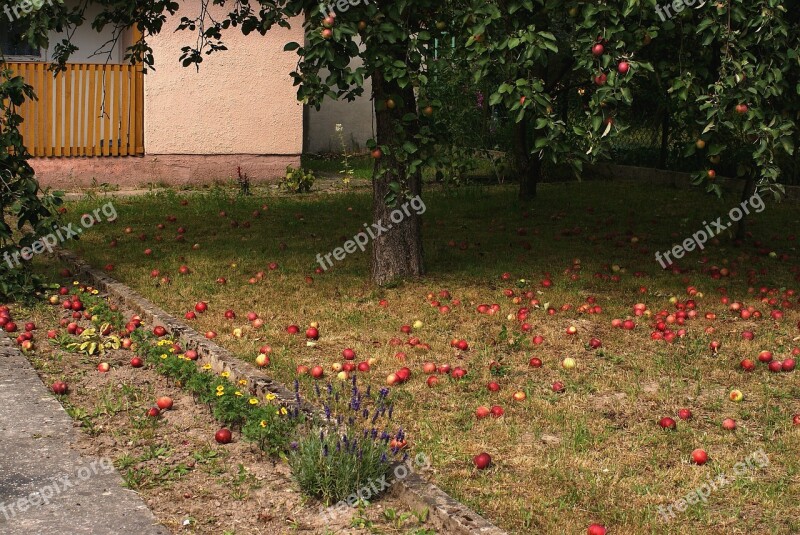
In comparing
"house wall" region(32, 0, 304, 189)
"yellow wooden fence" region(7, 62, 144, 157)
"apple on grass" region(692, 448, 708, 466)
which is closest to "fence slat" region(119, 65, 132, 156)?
"yellow wooden fence" region(7, 62, 144, 157)

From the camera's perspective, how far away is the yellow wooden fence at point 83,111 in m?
14.0

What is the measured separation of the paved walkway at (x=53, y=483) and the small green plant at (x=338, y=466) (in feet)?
2.19

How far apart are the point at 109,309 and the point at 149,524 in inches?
151

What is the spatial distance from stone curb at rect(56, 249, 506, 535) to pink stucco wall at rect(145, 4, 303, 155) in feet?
17.1

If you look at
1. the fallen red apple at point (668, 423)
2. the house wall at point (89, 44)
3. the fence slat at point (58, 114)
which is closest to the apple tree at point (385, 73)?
the fallen red apple at point (668, 423)

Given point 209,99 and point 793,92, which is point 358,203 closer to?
point 209,99

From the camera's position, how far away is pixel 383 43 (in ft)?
23.2

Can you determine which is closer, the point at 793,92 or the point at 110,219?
the point at 793,92

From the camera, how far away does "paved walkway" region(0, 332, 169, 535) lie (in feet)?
13.6

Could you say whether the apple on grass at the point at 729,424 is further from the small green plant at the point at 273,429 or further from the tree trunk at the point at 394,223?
the tree trunk at the point at 394,223

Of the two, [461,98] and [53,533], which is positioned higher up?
[461,98]

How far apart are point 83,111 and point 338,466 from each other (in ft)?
36.8

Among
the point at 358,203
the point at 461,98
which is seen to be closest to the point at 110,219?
the point at 358,203

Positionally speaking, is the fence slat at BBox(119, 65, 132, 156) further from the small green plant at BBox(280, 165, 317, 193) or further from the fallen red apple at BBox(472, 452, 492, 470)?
the fallen red apple at BBox(472, 452, 492, 470)
